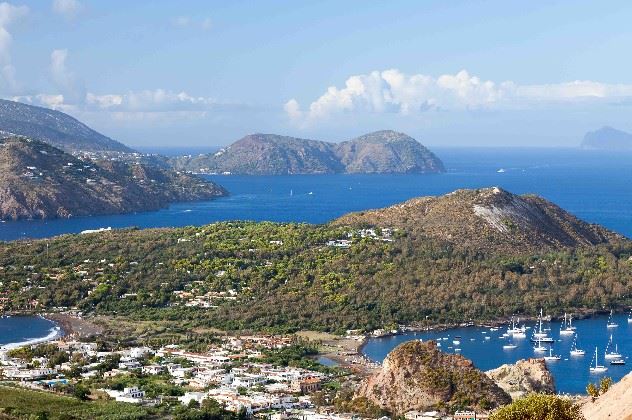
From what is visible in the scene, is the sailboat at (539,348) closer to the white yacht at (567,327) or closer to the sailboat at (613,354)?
the sailboat at (613,354)

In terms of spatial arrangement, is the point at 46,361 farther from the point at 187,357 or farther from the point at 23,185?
the point at 23,185

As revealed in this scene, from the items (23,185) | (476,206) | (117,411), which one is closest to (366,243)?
(476,206)

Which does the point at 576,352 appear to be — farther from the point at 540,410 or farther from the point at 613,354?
the point at 540,410

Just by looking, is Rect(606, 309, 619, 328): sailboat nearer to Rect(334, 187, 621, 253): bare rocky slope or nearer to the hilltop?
Rect(334, 187, 621, 253): bare rocky slope

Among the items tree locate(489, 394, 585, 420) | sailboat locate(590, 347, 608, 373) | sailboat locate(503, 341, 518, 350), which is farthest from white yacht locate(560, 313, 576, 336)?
tree locate(489, 394, 585, 420)

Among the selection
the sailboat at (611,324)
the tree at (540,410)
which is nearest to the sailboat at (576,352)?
the sailboat at (611,324)
